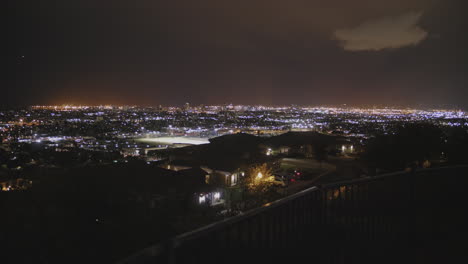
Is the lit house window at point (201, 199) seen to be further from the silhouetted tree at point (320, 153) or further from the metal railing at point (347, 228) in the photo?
the silhouetted tree at point (320, 153)

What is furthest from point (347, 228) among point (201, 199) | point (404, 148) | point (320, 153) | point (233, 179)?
point (320, 153)

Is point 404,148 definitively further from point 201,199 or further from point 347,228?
point 347,228

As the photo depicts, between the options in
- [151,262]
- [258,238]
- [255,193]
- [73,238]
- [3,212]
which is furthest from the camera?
[255,193]

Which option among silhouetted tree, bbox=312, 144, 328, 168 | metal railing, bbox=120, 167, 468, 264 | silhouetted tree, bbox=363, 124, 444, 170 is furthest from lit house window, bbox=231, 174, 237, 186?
metal railing, bbox=120, 167, 468, 264

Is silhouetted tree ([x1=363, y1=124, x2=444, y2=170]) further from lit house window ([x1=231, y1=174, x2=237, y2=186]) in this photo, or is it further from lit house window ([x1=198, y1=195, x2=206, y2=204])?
lit house window ([x1=198, y1=195, x2=206, y2=204])

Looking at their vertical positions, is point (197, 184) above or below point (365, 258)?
below

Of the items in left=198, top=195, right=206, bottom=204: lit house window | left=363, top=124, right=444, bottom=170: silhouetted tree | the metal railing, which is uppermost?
the metal railing

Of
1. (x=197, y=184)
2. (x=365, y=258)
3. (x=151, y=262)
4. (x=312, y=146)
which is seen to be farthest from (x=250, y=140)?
(x=151, y=262)

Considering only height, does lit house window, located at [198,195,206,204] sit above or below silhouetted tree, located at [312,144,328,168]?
below

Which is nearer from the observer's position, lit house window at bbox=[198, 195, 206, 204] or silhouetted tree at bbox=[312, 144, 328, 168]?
lit house window at bbox=[198, 195, 206, 204]

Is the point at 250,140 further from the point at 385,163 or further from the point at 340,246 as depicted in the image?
the point at 340,246
